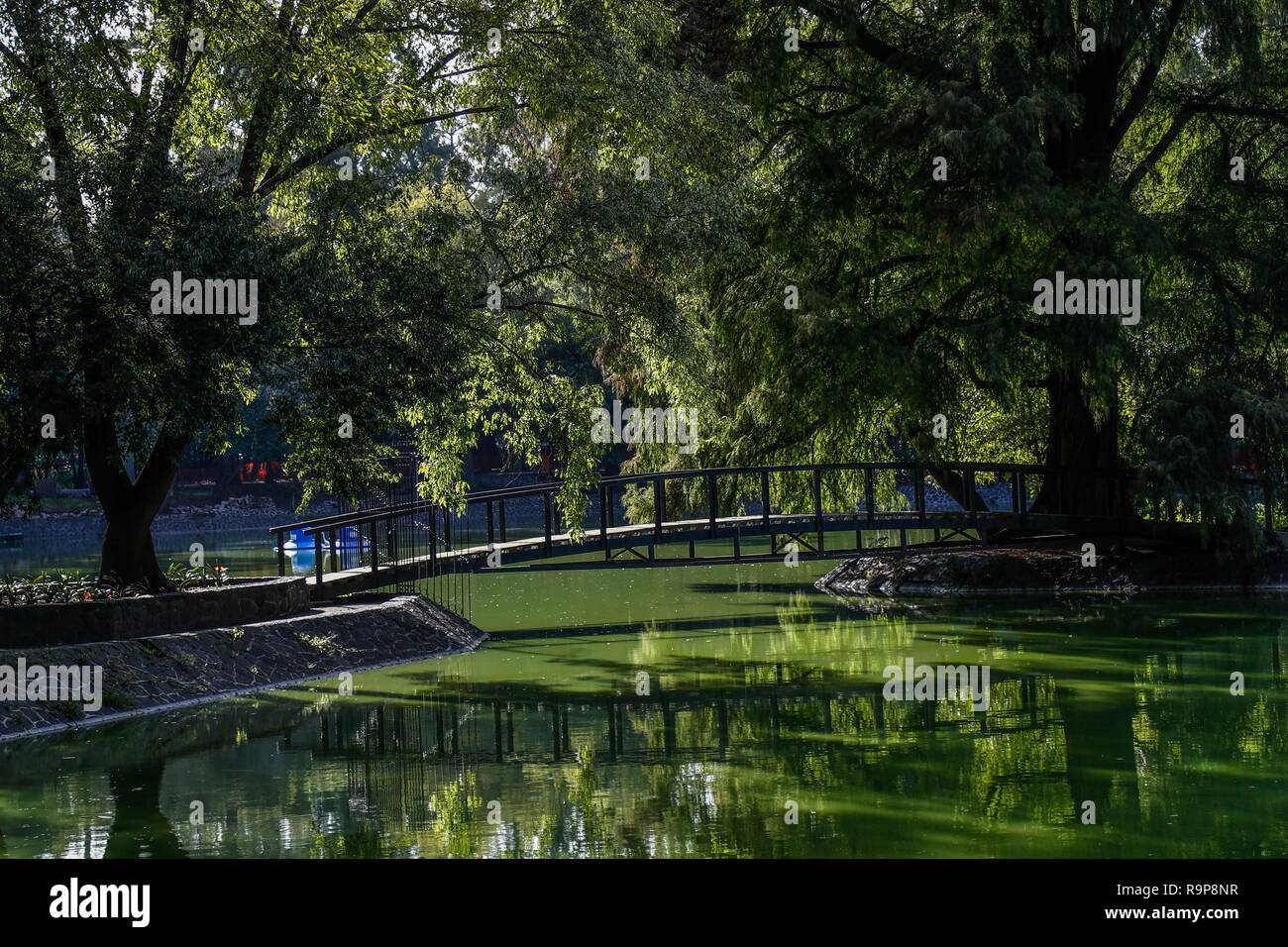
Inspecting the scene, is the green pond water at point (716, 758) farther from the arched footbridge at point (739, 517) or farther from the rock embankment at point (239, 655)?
the arched footbridge at point (739, 517)

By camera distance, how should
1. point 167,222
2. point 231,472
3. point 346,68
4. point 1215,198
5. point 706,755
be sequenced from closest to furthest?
point 706,755 → point 167,222 → point 346,68 → point 1215,198 → point 231,472

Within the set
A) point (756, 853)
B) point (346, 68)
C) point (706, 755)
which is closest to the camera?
point (756, 853)

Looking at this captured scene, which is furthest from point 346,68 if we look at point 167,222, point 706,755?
point 706,755

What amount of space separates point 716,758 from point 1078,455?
1417 centimetres

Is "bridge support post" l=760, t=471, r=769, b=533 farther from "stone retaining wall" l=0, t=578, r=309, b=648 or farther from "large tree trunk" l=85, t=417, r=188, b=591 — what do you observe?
"large tree trunk" l=85, t=417, r=188, b=591

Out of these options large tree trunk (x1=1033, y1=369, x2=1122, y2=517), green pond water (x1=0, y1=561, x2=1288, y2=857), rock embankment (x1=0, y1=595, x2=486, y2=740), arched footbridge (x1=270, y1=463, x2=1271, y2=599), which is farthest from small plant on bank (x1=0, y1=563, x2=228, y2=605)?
large tree trunk (x1=1033, y1=369, x2=1122, y2=517)

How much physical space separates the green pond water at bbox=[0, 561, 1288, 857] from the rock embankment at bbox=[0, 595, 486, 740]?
424mm

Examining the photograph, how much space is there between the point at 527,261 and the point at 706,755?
26.9 feet

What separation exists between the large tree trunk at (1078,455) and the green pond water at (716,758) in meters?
4.88

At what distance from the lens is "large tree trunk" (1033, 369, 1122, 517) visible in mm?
23891

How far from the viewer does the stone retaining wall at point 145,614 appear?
A: 13836 millimetres

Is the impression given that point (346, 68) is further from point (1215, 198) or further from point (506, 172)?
point (1215, 198)

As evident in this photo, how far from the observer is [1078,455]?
79.3 feet

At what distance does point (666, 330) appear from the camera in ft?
59.7
